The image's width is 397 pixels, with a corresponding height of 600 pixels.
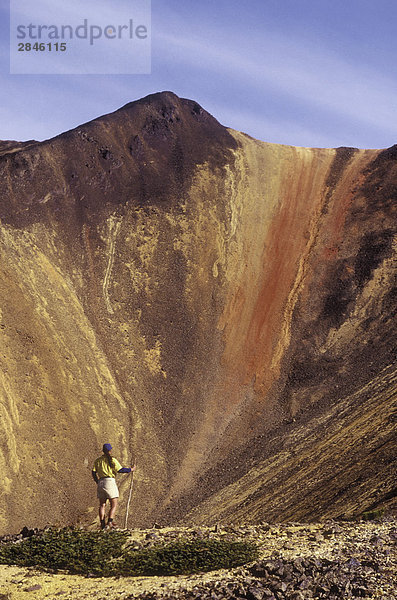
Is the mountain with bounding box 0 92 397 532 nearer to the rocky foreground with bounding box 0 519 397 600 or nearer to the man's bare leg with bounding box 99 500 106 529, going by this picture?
the rocky foreground with bounding box 0 519 397 600

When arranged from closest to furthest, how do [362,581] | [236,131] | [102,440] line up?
[362,581], [102,440], [236,131]

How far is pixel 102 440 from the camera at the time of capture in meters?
26.3

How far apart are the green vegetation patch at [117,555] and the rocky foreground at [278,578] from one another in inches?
7.1

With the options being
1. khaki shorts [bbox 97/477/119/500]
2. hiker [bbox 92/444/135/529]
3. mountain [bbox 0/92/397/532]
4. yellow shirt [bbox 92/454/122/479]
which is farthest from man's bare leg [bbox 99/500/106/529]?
mountain [bbox 0/92/397/532]

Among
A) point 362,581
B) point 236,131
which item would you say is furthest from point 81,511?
point 236,131

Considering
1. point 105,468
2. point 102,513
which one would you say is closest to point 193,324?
point 105,468

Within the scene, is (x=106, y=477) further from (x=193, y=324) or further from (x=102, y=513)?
(x=193, y=324)

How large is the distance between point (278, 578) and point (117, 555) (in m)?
3.02

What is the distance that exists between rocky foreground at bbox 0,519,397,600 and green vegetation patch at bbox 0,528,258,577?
0.59 ft

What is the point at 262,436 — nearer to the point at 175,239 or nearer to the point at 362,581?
the point at 175,239

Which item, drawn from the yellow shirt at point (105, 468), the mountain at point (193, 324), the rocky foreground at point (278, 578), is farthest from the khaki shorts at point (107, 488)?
the mountain at point (193, 324)

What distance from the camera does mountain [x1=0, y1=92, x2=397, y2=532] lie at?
23.6 meters

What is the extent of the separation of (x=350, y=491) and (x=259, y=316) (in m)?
15.6

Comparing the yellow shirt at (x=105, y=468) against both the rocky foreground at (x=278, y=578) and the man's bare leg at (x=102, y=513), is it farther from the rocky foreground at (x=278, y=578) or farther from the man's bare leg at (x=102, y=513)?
the rocky foreground at (x=278, y=578)
